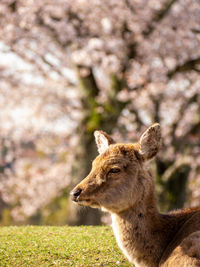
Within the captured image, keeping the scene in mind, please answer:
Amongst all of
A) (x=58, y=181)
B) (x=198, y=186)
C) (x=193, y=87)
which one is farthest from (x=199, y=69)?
(x=58, y=181)

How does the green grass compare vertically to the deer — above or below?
below

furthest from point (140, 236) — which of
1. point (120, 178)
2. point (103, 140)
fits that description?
point (103, 140)

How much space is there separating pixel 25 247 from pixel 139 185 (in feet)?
8.65

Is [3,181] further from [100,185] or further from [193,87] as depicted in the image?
[100,185]

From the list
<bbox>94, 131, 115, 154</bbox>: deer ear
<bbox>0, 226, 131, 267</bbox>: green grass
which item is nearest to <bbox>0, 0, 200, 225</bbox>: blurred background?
<bbox>0, 226, 131, 267</bbox>: green grass

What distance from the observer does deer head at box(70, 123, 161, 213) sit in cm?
468

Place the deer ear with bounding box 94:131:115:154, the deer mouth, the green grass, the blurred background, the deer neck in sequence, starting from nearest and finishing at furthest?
the deer mouth, the deer neck, the deer ear with bounding box 94:131:115:154, the green grass, the blurred background

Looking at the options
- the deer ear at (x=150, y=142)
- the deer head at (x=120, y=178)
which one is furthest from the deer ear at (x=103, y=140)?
the deer ear at (x=150, y=142)

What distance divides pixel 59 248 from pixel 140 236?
206cm

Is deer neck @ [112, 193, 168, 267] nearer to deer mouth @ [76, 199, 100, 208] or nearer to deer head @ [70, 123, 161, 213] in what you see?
deer head @ [70, 123, 161, 213]

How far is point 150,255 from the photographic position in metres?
4.81

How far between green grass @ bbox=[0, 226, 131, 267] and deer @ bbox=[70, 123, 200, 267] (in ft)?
3.95

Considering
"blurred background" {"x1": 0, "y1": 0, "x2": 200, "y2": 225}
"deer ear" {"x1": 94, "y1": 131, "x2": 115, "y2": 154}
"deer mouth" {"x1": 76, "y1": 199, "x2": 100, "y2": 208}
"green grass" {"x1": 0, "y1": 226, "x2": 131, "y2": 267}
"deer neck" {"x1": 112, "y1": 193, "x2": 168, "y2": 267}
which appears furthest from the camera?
"blurred background" {"x1": 0, "y1": 0, "x2": 200, "y2": 225}

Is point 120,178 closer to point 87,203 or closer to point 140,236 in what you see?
point 87,203
